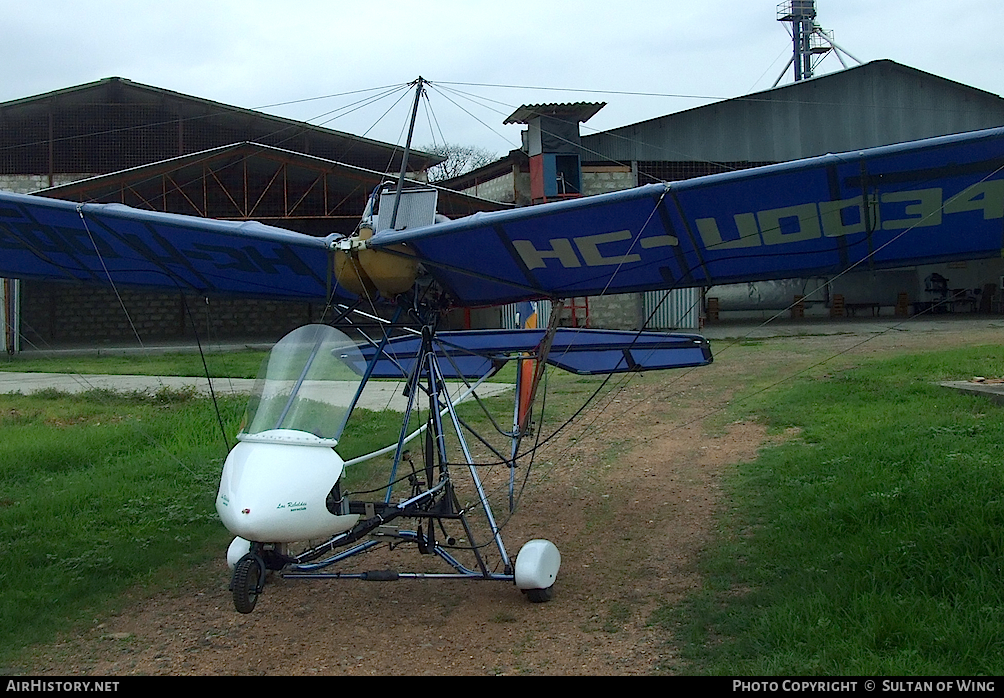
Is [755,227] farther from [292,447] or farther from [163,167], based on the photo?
[163,167]

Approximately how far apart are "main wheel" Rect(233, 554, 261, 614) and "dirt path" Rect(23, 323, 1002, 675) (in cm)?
38

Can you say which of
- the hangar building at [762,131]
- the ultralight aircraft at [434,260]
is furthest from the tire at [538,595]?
the hangar building at [762,131]

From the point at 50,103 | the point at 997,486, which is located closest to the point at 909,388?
the point at 997,486

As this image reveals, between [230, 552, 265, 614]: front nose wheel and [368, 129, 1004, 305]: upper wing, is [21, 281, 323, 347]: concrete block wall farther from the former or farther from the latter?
[230, 552, 265, 614]: front nose wheel

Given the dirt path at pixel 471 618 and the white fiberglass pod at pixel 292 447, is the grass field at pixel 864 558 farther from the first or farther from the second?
the white fiberglass pod at pixel 292 447

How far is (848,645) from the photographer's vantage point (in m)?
4.44

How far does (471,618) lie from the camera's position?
566 centimetres

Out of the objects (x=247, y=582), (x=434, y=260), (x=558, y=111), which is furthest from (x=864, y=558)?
(x=558, y=111)

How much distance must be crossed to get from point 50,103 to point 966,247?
2704 cm

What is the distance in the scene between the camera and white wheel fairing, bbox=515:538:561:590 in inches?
227

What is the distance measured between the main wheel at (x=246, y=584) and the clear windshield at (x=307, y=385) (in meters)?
0.76

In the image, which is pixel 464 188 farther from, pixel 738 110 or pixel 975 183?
pixel 975 183

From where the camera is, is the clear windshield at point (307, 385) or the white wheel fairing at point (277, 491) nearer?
the white wheel fairing at point (277, 491)

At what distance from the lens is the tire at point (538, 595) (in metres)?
5.86
